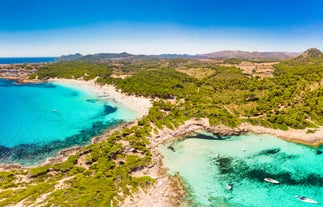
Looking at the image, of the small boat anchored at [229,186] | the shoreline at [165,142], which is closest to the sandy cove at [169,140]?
the shoreline at [165,142]

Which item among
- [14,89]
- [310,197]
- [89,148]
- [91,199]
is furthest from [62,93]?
[310,197]

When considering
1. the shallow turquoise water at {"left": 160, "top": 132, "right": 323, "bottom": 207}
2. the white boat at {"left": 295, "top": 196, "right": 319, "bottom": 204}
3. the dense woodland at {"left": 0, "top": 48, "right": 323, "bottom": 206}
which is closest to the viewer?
the dense woodland at {"left": 0, "top": 48, "right": 323, "bottom": 206}

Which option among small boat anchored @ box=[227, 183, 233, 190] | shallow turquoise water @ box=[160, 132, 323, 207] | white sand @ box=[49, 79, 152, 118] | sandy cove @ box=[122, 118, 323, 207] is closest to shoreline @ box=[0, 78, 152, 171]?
white sand @ box=[49, 79, 152, 118]

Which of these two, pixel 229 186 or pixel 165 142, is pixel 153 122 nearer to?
pixel 165 142

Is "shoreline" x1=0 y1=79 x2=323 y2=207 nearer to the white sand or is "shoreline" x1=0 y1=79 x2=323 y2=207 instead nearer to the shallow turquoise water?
the white sand

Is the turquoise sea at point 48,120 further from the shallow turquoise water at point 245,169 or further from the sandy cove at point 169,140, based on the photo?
the shallow turquoise water at point 245,169
